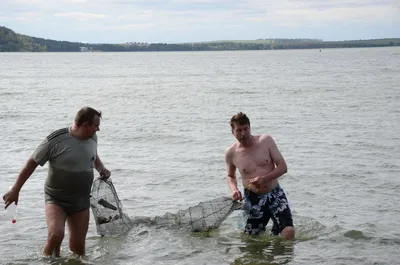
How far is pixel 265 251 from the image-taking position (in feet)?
30.1

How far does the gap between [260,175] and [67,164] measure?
8.37ft

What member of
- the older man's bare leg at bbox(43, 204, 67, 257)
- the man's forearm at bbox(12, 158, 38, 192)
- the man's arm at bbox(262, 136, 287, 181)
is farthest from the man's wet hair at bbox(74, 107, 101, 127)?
the man's arm at bbox(262, 136, 287, 181)

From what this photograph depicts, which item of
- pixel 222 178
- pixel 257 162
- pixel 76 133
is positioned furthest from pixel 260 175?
pixel 222 178

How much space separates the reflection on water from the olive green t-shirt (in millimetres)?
2325

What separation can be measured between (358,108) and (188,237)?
A: 20.9 m

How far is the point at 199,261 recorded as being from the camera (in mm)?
8961

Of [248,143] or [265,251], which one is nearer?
[248,143]

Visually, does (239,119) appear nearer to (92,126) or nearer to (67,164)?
(92,126)

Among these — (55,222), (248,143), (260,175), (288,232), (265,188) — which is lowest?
→ (288,232)

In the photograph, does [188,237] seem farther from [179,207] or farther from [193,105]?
[193,105]

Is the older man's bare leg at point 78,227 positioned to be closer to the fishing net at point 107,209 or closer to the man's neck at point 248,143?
the fishing net at point 107,209

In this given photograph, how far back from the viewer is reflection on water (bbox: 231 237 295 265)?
8883 millimetres

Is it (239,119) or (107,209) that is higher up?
(239,119)

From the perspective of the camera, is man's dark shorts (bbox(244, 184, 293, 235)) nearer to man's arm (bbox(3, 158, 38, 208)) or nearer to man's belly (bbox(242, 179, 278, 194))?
man's belly (bbox(242, 179, 278, 194))
